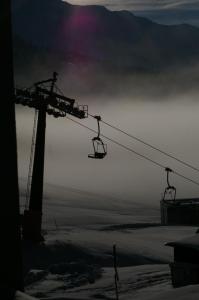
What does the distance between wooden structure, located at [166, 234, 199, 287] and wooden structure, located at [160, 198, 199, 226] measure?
33.9 m

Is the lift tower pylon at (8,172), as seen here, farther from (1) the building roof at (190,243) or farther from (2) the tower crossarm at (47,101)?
(2) the tower crossarm at (47,101)

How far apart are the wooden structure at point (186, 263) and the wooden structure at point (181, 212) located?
111ft

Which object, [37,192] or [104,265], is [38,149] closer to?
[37,192]

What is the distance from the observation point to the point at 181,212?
58.9m

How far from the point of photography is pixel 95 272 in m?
29.6

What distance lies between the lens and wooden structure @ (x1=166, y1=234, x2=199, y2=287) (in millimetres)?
23078

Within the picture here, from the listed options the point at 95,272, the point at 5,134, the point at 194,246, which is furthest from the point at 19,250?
the point at 95,272

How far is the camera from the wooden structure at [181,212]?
58031 millimetres

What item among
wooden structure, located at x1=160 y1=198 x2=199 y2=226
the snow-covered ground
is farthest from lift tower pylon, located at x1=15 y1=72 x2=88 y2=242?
wooden structure, located at x1=160 y1=198 x2=199 y2=226

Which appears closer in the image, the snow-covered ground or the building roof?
the building roof

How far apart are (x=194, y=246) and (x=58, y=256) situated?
1306 cm

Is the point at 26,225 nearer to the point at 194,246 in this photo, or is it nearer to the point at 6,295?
the point at 194,246

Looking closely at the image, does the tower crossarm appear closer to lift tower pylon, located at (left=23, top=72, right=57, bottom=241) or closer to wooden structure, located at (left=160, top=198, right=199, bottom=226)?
lift tower pylon, located at (left=23, top=72, right=57, bottom=241)

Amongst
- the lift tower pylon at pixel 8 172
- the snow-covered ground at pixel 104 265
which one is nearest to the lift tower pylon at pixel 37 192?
the snow-covered ground at pixel 104 265
